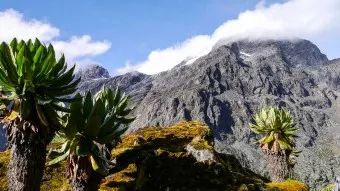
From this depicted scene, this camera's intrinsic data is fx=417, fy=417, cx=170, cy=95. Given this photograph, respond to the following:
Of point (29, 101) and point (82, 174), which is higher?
point (29, 101)

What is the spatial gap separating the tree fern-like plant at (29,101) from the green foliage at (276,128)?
61.8 ft

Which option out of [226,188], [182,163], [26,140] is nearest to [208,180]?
[226,188]

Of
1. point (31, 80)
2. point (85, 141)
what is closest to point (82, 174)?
point (85, 141)

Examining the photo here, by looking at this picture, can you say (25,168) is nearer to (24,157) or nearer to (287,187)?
(24,157)

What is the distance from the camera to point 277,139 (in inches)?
1133

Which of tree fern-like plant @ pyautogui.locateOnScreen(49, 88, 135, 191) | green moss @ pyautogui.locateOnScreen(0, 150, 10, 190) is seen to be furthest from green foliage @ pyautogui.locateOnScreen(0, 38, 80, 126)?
green moss @ pyautogui.locateOnScreen(0, 150, 10, 190)

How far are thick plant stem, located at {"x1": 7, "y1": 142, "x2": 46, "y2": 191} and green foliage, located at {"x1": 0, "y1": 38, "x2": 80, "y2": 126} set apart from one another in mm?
961

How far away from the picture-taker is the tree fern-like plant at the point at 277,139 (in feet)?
93.4

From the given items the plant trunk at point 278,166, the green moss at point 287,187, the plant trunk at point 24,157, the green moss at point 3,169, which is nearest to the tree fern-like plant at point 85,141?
the plant trunk at point 24,157

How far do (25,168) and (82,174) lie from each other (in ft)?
8.32

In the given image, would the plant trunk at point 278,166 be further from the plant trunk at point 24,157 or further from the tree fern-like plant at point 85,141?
the plant trunk at point 24,157

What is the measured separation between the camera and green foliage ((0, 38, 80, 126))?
40.3 ft

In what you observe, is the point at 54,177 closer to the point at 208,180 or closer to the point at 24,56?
the point at 208,180

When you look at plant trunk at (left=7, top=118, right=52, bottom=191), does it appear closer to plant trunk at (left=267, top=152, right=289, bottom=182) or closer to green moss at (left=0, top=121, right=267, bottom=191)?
green moss at (left=0, top=121, right=267, bottom=191)
